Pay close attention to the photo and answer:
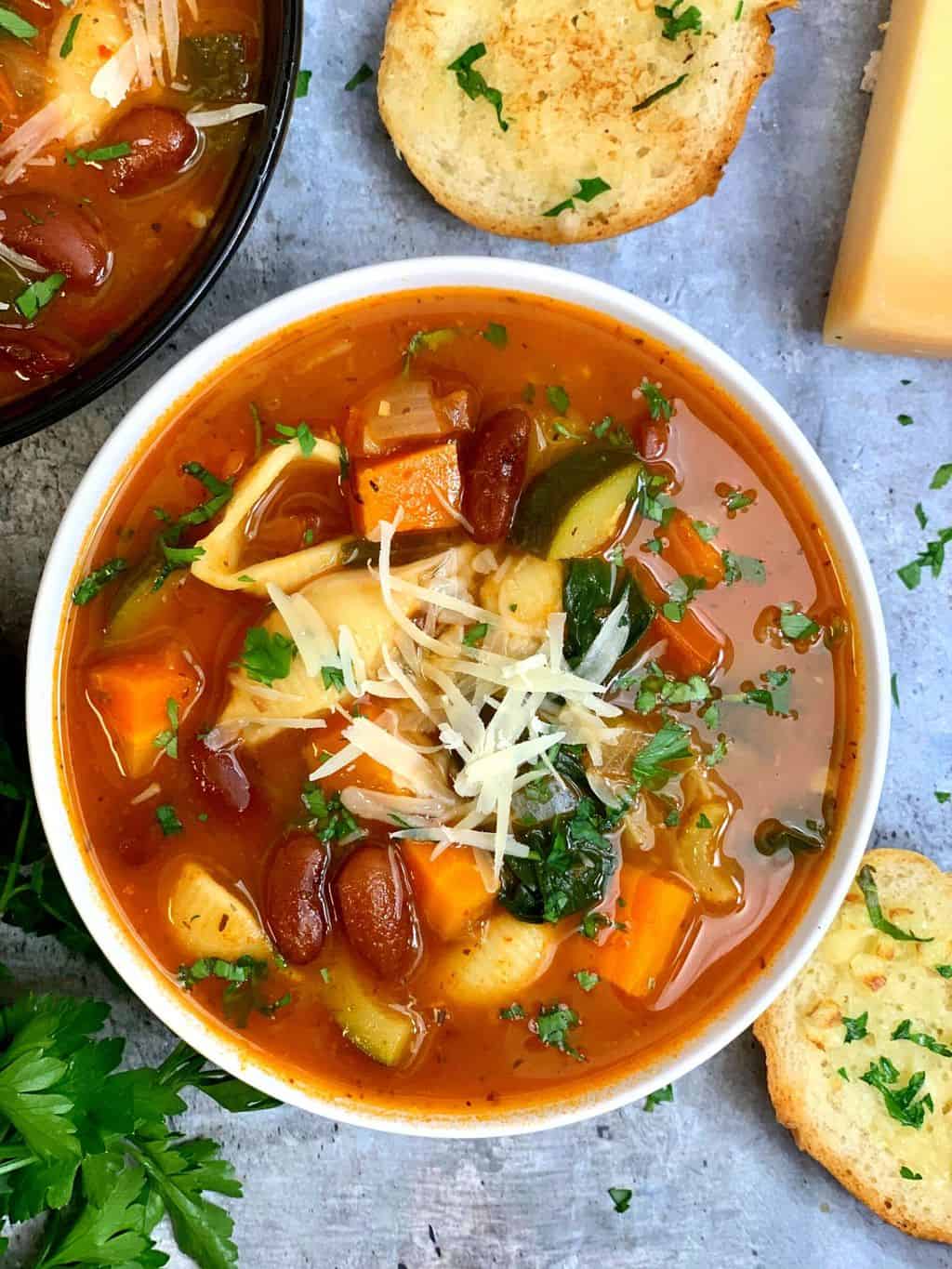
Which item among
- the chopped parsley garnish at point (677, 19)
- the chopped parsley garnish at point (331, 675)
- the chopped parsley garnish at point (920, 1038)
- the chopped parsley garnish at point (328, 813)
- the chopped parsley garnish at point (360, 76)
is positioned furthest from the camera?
the chopped parsley garnish at point (920, 1038)

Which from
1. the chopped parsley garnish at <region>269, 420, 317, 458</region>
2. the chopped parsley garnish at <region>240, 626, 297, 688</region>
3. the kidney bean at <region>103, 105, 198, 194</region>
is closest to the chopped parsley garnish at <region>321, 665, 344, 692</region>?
the chopped parsley garnish at <region>240, 626, 297, 688</region>

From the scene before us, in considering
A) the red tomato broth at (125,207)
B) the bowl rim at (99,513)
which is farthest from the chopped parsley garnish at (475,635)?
the red tomato broth at (125,207)

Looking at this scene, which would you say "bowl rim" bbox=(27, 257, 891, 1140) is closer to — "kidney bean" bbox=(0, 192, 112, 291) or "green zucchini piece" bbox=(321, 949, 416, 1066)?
"green zucchini piece" bbox=(321, 949, 416, 1066)

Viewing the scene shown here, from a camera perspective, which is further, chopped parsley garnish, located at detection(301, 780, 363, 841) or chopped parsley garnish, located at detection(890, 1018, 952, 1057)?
chopped parsley garnish, located at detection(890, 1018, 952, 1057)

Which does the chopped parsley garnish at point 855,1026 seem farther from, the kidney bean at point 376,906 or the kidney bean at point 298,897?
the kidney bean at point 298,897

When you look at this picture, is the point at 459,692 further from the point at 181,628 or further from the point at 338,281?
the point at 338,281

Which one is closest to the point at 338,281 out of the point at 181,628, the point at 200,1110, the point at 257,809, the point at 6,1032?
the point at 181,628
